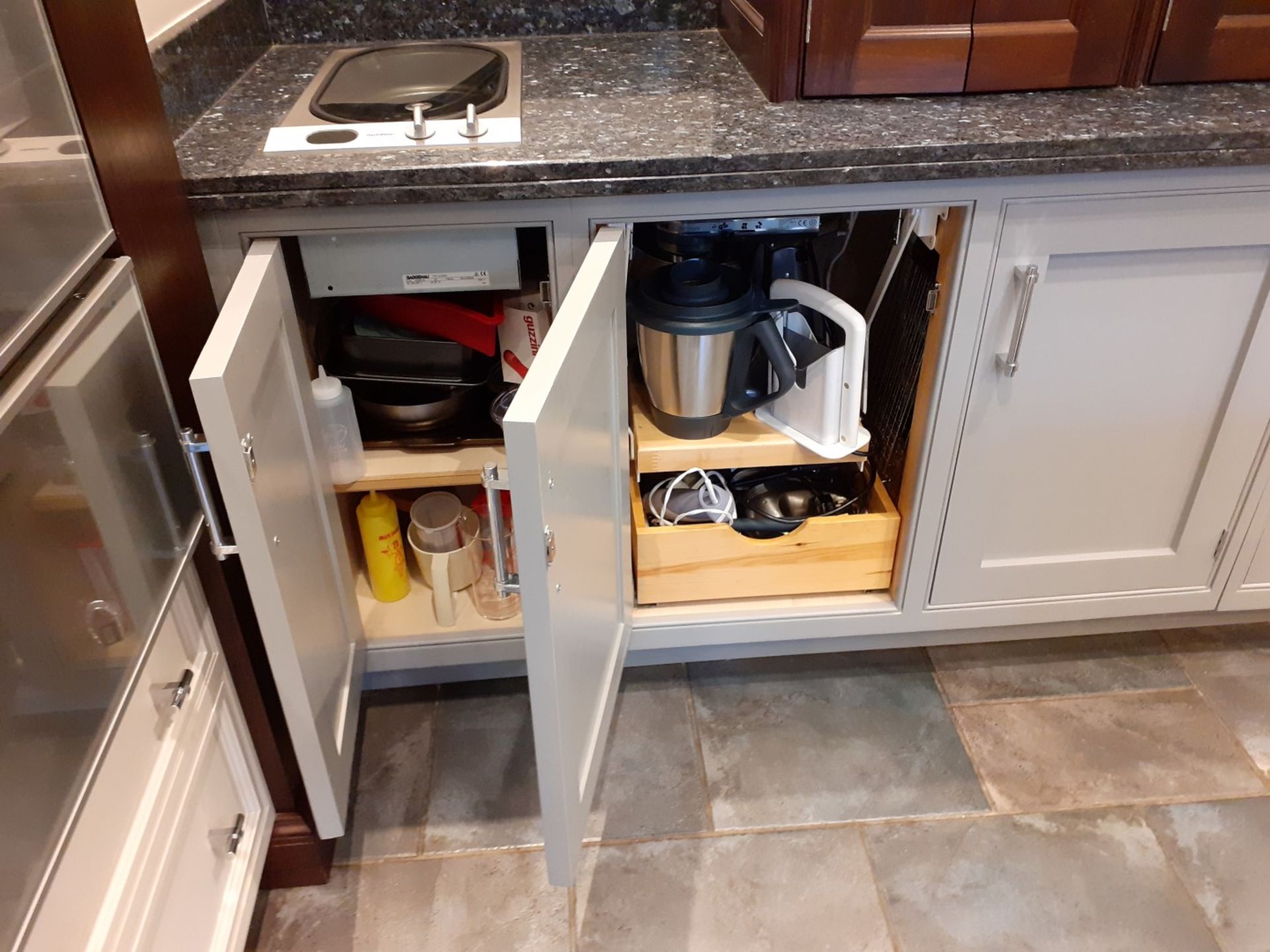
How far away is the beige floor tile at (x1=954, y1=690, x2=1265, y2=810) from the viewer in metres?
1.43

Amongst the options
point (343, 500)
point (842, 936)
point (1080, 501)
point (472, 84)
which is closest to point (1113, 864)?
point (842, 936)

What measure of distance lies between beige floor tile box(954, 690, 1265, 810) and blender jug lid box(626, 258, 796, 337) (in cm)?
73

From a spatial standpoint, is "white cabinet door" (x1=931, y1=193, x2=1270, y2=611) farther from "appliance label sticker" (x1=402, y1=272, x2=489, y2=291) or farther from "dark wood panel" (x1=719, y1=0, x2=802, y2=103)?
"appliance label sticker" (x1=402, y1=272, x2=489, y2=291)

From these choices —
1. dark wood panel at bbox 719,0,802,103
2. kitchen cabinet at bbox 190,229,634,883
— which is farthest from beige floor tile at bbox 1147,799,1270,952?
dark wood panel at bbox 719,0,802,103

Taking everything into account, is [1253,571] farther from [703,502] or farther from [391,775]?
[391,775]

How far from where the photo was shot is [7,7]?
2.39 ft

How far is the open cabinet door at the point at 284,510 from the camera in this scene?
89 centimetres

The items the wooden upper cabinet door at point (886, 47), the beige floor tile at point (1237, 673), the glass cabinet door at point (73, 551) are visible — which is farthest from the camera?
the beige floor tile at point (1237, 673)

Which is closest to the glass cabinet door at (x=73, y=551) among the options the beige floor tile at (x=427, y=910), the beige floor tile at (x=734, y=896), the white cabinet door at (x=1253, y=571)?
the beige floor tile at (x=427, y=910)

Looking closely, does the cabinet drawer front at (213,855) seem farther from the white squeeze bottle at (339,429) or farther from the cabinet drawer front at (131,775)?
the white squeeze bottle at (339,429)

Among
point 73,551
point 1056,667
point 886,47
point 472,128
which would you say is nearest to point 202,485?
point 73,551

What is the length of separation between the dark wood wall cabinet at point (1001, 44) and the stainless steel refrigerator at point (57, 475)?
82cm

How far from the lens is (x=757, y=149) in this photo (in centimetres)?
112

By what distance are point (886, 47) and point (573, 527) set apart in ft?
2.41
